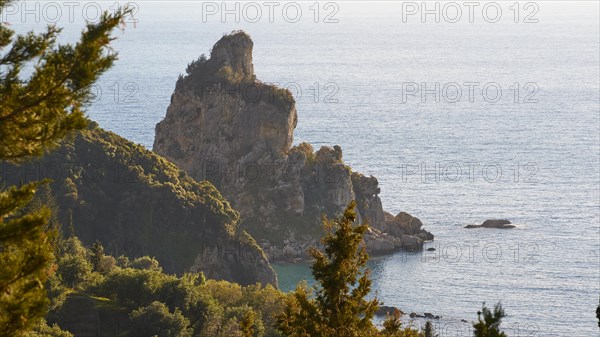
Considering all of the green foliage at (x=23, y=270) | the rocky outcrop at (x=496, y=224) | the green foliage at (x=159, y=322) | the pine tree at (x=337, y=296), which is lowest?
the rocky outcrop at (x=496, y=224)

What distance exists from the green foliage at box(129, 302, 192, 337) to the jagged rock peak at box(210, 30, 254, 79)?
64370mm

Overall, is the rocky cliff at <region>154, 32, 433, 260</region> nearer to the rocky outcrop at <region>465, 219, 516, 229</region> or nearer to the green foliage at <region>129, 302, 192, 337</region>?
the rocky outcrop at <region>465, 219, 516, 229</region>

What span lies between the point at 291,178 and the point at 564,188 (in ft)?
154

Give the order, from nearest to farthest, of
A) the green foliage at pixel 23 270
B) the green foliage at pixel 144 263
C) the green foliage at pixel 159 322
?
1. the green foliage at pixel 23 270
2. the green foliage at pixel 159 322
3. the green foliage at pixel 144 263

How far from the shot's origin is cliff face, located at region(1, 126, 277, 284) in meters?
101

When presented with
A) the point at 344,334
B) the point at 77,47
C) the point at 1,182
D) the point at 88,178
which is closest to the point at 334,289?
the point at 344,334

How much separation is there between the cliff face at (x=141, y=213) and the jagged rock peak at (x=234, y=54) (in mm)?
24773

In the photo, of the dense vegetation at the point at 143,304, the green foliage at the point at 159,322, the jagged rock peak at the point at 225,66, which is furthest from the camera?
the jagged rock peak at the point at 225,66

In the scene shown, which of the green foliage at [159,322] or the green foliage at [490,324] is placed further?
the green foliage at [159,322]

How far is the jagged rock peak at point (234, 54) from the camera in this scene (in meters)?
129

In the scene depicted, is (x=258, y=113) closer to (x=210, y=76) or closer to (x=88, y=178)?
(x=210, y=76)

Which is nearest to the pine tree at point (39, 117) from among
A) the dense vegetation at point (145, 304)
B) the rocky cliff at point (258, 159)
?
the dense vegetation at point (145, 304)

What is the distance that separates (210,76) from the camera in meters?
128

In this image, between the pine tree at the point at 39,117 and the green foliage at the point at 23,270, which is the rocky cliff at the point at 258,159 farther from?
the green foliage at the point at 23,270
